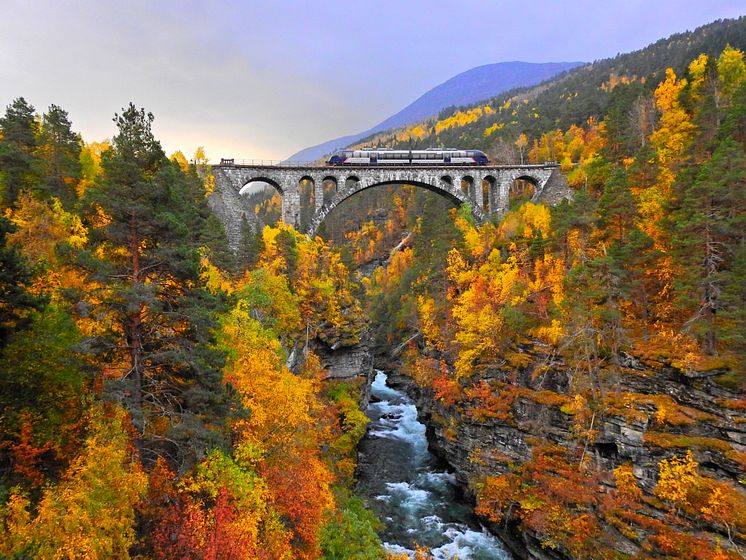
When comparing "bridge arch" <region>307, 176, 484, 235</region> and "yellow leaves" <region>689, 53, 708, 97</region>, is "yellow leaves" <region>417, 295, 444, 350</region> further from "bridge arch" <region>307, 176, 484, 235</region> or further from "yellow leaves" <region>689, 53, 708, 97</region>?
"yellow leaves" <region>689, 53, 708, 97</region>

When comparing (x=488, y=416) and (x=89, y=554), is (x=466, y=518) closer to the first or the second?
(x=488, y=416)

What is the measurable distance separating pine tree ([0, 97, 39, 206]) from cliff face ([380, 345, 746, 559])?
32057 mm

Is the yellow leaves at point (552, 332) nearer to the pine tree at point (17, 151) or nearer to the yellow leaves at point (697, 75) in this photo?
the yellow leaves at point (697, 75)

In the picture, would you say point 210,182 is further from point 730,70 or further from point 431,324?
point 730,70

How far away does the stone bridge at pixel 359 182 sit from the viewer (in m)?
52.8

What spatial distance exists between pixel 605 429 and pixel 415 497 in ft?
47.5

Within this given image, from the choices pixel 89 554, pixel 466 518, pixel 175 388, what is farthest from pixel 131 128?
pixel 466 518

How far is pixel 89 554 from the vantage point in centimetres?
838

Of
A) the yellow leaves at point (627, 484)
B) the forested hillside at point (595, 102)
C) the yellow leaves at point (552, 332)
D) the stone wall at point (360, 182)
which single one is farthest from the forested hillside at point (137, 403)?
the forested hillside at point (595, 102)

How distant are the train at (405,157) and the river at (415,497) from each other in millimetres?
35577

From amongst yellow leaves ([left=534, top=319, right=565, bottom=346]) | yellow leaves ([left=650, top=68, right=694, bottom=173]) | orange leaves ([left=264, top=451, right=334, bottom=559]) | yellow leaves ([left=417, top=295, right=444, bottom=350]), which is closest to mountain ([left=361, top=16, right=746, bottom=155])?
yellow leaves ([left=650, top=68, right=694, bottom=173])

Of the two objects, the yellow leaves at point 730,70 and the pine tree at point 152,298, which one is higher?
the yellow leaves at point 730,70

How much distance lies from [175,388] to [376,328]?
52.7 meters

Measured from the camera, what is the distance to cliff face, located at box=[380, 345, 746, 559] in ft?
60.4
